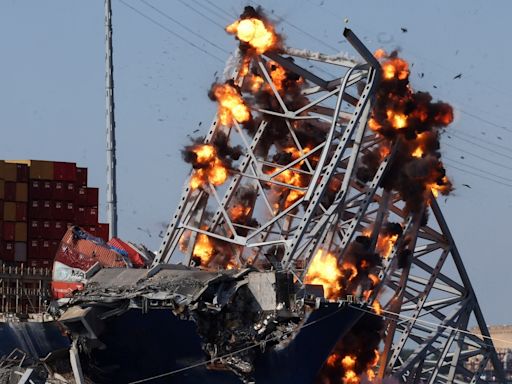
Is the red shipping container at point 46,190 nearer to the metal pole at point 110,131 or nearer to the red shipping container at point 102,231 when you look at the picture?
the red shipping container at point 102,231

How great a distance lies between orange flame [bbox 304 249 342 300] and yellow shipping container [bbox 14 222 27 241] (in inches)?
1177

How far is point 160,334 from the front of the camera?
6550 centimetres

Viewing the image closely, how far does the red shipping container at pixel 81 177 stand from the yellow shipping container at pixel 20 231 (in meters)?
5.81

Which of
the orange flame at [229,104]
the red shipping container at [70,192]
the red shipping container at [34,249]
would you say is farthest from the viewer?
the red shipping container at [70,192]

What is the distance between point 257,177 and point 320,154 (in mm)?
4891

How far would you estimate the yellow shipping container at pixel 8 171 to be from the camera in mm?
95500

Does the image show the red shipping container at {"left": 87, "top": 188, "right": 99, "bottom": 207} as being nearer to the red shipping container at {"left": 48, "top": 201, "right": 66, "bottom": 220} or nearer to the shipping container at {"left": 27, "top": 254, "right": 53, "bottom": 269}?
the red shipping container at {"left": 48, "top": 201, "right": 66, "bottom": 220}

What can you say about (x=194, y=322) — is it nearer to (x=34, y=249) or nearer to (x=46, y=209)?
(x=34, y=249)

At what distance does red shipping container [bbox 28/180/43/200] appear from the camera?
97.4 m

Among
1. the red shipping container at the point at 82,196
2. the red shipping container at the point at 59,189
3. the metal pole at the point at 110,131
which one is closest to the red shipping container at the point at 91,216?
the red shipping container at the point at 82,196

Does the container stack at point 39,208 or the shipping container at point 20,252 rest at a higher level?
the container stack at point 39,208

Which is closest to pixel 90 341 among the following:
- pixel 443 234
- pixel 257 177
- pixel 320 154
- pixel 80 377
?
pixel 80 377

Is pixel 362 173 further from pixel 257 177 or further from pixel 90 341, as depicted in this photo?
pixel 90 341

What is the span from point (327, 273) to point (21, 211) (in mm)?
→ 31178
